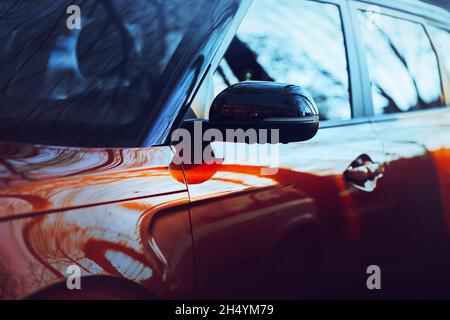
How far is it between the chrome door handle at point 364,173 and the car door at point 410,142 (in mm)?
90

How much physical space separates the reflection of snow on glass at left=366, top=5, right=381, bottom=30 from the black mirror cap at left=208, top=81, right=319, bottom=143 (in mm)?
1103

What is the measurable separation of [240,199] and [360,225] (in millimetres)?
656

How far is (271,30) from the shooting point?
7.77 ft

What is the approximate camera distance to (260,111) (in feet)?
6.15

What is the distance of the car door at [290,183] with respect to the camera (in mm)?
1880

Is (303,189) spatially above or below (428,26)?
below

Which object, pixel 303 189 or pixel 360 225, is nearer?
pixel 303 189

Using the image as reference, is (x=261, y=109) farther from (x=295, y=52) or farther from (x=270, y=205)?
(x=295, y=52)

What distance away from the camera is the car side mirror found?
1.86 m

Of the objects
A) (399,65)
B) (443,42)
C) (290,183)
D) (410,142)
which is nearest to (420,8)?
(443,42)

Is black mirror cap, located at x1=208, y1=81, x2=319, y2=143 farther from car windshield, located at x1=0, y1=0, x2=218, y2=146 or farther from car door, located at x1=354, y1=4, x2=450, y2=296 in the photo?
car door, located at x1=354, y1=4, x2=450, y2=296

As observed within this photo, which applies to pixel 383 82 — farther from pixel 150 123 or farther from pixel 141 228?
pixel 141 228

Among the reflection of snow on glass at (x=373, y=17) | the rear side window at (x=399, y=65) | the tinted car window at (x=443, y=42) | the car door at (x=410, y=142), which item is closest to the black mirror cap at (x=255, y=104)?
the car door at (x=410, y=142)
